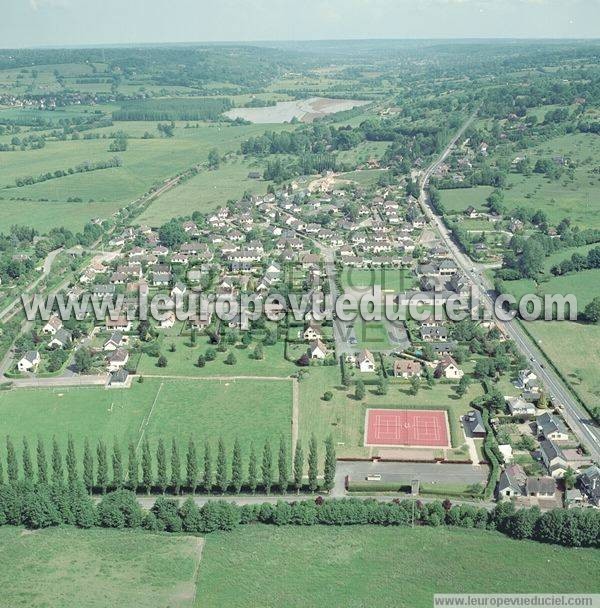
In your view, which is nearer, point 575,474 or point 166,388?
point 575,474

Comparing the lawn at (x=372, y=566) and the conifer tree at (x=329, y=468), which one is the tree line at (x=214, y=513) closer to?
the lawn at (x=372, y=566)

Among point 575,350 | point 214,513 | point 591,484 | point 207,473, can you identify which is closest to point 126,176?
point 575,350

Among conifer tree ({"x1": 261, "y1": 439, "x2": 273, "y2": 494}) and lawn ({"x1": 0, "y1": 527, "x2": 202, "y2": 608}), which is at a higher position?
conifer tree ({"x1": 261, "y1": 439, "x2": 273, "y2": 494})

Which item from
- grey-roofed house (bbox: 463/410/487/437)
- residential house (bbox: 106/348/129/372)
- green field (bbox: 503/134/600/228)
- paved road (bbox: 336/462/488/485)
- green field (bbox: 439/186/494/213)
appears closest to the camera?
paved road (bbox: 336/462/488/485)

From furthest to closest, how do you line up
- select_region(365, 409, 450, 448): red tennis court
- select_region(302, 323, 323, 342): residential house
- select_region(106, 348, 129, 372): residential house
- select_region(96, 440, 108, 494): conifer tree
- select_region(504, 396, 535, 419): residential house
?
select_region(302, 323, 323, 342): residential house < select_region(106, 348, 129, 372): residential house < select_region(504, 396, 535, 419): residential house < select_region(365, 409, 450, 448): red tennis court < select_region(96, 440, 108, 494): conifer tree

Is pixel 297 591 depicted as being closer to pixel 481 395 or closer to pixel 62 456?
pixel 62 456

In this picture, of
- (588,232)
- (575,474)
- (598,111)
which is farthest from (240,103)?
(575,474)

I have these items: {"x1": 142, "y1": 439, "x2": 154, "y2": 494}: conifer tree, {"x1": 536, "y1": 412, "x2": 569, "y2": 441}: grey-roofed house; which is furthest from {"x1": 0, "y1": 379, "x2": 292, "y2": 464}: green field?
{"x1": 536, "y1": 412, "x2": 569, "y2": 441}: grey-roofed house

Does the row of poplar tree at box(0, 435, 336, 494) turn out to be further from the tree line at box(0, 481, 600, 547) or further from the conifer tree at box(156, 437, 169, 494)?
the tree line at box(0, 481, 600, 547)
